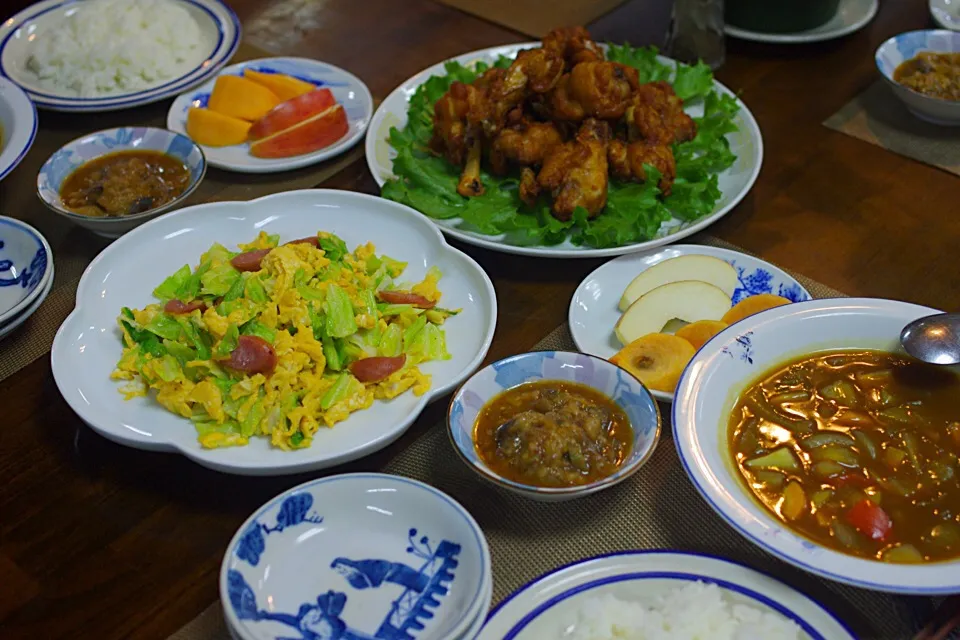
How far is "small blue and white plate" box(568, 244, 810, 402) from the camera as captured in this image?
2492 millimetres

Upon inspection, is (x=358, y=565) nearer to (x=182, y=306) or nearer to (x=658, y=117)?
(x=182, y=306)

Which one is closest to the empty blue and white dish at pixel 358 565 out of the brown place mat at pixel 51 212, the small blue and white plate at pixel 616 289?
the small blue and white plate at pixel 616 289

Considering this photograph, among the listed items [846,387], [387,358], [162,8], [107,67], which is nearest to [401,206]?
[387,358]

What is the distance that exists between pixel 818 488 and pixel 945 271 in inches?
53.5

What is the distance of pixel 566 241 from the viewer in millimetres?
2854

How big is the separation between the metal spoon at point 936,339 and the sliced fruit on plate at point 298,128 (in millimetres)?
2280

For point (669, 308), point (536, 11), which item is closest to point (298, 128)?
point (536, 11)

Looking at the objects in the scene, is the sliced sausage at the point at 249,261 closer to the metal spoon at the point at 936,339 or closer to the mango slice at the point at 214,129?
the mango slice at the point at 214,129

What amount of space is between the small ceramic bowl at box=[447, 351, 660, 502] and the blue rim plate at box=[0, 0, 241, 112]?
232cm

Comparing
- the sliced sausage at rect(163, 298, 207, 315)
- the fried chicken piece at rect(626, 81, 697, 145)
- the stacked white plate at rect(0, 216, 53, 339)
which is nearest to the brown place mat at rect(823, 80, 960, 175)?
the fried chicken piece at rect(626, 81, 697, 145)

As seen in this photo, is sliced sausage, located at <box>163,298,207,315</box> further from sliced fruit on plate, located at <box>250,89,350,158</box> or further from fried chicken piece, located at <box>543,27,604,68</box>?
fried chicken piece, located at <box>543,27,604,68</box>

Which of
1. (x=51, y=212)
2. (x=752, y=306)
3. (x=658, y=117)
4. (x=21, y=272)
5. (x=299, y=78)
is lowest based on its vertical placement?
(x=51, y=212)

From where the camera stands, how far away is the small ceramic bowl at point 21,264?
2.65 m

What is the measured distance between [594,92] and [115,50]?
2.14m
